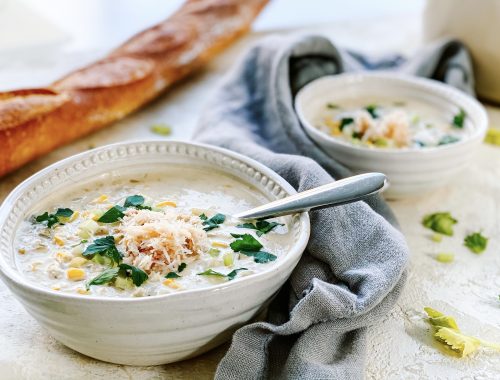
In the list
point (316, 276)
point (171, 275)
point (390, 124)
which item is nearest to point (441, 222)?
point (390, 124)

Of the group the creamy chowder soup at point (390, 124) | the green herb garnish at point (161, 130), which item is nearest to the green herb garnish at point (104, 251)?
the creamy chowder soup at point (390, 124)

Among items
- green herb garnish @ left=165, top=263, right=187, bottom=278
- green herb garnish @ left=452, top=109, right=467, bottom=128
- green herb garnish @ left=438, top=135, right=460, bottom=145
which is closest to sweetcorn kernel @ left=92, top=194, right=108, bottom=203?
green herb garnish @ left=165, top=263, right=187, bottom=278

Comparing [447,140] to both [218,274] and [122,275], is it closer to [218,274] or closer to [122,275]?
[218,274]

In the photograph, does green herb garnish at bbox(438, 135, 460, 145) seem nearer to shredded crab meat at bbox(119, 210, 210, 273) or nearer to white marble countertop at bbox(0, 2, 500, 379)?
white marble countertop at bbox(0, 2, 500, 379)

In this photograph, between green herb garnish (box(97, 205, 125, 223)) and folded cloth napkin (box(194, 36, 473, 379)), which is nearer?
folded cloth napkin (box(194, 36, 473, 379))

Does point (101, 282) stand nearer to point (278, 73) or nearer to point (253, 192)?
point (253, 192)

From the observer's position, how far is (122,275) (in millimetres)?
1479

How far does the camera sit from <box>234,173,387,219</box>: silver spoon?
1660mm

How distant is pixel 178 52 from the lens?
111 inches

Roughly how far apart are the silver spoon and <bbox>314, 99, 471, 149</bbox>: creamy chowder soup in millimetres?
515

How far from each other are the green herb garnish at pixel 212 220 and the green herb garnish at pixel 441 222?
0.72m

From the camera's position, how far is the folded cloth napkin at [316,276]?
1.49m

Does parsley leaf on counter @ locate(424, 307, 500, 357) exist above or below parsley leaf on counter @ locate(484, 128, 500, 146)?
above

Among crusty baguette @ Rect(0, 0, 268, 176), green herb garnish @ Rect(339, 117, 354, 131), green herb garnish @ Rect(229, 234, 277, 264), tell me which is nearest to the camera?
green herb garnish @ Rect(229, 234, 277, 264)
